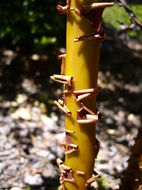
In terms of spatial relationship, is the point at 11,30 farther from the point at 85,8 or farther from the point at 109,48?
the point at 85,8

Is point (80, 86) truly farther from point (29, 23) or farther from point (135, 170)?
point (29, 23)

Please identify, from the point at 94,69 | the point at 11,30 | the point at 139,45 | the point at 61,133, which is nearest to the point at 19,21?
the point at 11,30

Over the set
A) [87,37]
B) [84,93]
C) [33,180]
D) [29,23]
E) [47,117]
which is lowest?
[33,180]

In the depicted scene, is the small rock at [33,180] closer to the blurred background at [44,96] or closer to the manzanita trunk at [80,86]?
the blurred background at [44,96]

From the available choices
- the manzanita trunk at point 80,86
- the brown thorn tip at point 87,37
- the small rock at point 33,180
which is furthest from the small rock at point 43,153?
the brown thorn tip at point 87,37

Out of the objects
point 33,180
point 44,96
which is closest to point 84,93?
point 33,180

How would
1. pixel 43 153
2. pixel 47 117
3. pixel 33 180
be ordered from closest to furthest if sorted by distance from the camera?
1. pixel 33 180
2. pixel 43 153
3. pixel 47 117
